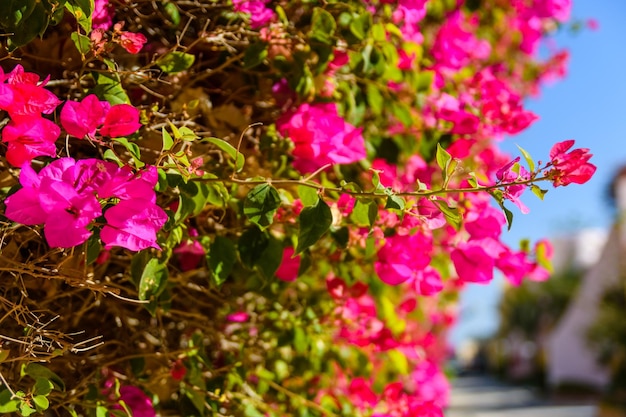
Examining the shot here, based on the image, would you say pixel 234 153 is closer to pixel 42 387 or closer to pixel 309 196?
pixel 309 196

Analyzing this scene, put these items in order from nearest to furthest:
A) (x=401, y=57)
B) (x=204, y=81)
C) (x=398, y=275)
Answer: (x=398, y=275) < (x=204, y=81) < (x=401, y=57)

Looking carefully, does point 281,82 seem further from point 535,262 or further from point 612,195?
point 612,195

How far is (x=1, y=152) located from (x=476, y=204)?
58cm

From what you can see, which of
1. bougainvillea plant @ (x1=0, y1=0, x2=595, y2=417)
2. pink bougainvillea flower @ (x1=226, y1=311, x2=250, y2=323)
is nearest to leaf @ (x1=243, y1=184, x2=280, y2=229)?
bougainvillea plant @ (x1=0, y1=0, x2=595, y2=417)

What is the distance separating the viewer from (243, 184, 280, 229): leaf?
695 mm

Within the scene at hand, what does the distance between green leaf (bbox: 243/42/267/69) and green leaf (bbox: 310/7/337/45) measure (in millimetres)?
68

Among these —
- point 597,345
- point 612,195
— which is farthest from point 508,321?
point 597,345

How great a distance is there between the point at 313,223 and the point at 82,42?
0.28 m

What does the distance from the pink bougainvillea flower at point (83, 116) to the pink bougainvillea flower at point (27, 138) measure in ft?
0.06

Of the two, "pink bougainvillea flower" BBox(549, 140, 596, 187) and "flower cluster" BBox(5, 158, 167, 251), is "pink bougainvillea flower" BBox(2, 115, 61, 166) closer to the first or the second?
"flower cluster" BBox(5, 158, 167, 251)

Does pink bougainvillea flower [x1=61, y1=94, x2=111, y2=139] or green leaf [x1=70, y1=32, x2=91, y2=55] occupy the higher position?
green leaf [x1=70, y1=32, x2=91, y2=55]

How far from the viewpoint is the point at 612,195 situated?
15102 millimetres

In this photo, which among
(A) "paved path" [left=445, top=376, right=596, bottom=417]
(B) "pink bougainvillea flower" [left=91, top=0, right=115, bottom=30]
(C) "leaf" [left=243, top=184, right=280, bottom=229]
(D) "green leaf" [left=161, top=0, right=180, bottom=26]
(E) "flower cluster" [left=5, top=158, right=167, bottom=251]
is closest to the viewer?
(E) "flower cluster" [left=5, top=158, right=167, bottom=251]

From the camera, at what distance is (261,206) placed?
699 millimetres
